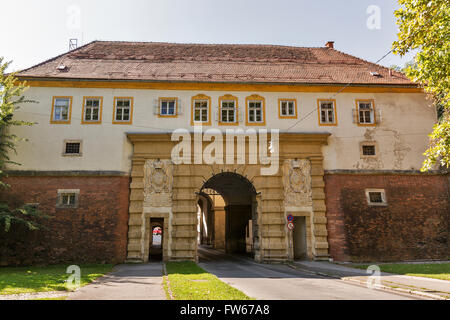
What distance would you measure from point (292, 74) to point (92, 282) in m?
17.0

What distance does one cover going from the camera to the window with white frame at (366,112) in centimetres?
2133

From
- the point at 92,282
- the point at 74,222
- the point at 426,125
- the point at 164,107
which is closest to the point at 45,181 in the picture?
the point at 74,222

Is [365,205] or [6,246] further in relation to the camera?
[365,205]

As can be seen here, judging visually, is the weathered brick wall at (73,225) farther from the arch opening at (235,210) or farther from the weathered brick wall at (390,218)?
the weathered brick wall at (390,218)

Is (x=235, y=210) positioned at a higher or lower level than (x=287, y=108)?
lower

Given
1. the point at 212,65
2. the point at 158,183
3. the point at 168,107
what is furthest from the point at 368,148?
the point at 158,183

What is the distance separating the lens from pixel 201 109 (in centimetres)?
2088

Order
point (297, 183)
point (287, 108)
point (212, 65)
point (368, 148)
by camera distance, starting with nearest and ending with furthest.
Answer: point (297, 183), point (368, 148), point (287, 108), point (212, 65)

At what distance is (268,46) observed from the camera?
91.6 feet

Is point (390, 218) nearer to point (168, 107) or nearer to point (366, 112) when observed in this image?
point (366, 112)

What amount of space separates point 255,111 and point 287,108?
1.98 meters

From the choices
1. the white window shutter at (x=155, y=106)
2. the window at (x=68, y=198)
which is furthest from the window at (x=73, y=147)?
the white window shutter at (x=155, y=106)

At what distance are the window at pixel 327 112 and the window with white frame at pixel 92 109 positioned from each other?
13.3 m

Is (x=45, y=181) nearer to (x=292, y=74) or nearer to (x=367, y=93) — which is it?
(x=292, y=74)
